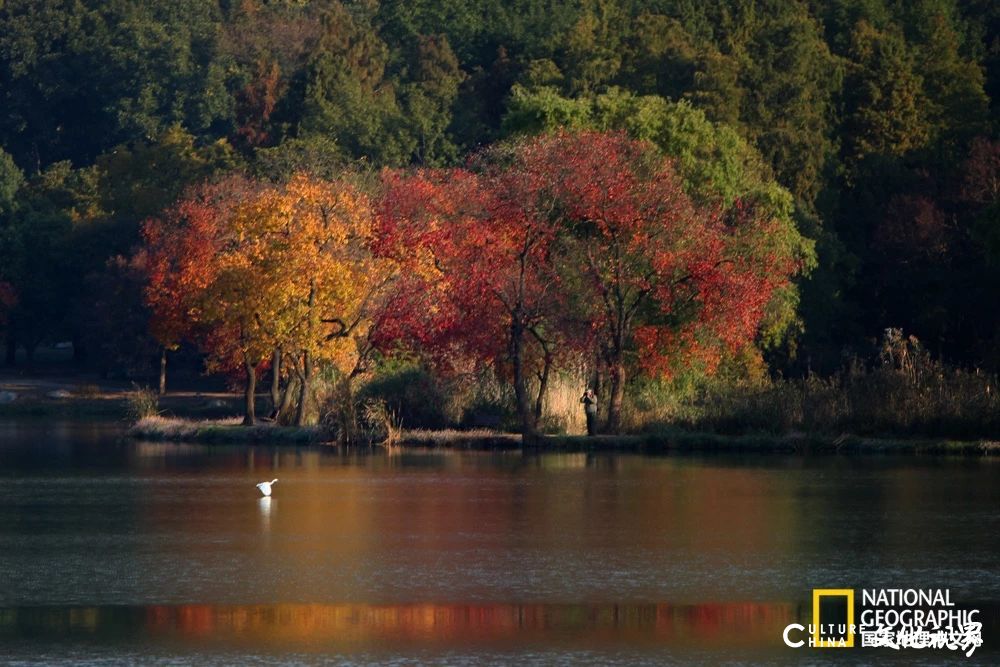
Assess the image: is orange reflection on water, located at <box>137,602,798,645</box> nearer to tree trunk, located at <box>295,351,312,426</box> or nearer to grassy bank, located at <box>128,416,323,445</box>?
grassy bank, located at <box>128,416,323,445</box>

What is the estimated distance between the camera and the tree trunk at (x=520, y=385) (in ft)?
125

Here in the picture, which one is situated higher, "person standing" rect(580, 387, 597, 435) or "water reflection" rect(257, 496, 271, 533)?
"person standing" rect(580, 387, 597, 435)

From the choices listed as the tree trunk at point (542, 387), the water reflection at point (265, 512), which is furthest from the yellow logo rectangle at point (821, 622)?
the tree trunk at point (542, 387)

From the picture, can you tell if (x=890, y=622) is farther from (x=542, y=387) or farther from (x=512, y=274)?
(x=512, y=274)

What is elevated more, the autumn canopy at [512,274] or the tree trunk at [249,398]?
the autumn canopy at [512,274]

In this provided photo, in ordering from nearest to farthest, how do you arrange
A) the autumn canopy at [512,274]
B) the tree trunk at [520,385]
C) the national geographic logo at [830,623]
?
1. the national geographic logo at [830,623]
2. the tree trunk at [520,385]
3. the autumn canopy at [512,274]

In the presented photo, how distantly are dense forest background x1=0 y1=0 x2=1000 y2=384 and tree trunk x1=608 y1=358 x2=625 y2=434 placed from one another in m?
11.4

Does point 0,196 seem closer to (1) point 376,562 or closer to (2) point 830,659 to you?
(1) point 376,562

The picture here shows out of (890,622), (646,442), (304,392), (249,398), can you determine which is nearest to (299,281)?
(304,392)

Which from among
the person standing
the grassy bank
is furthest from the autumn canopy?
the grassy bank

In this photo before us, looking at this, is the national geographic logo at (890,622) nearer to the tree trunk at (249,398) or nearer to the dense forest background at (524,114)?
the tree trunk at (249,398)

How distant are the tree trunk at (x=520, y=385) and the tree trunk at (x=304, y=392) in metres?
6.26

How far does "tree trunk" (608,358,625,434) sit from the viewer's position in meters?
38.7

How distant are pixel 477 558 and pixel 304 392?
23831 mm
